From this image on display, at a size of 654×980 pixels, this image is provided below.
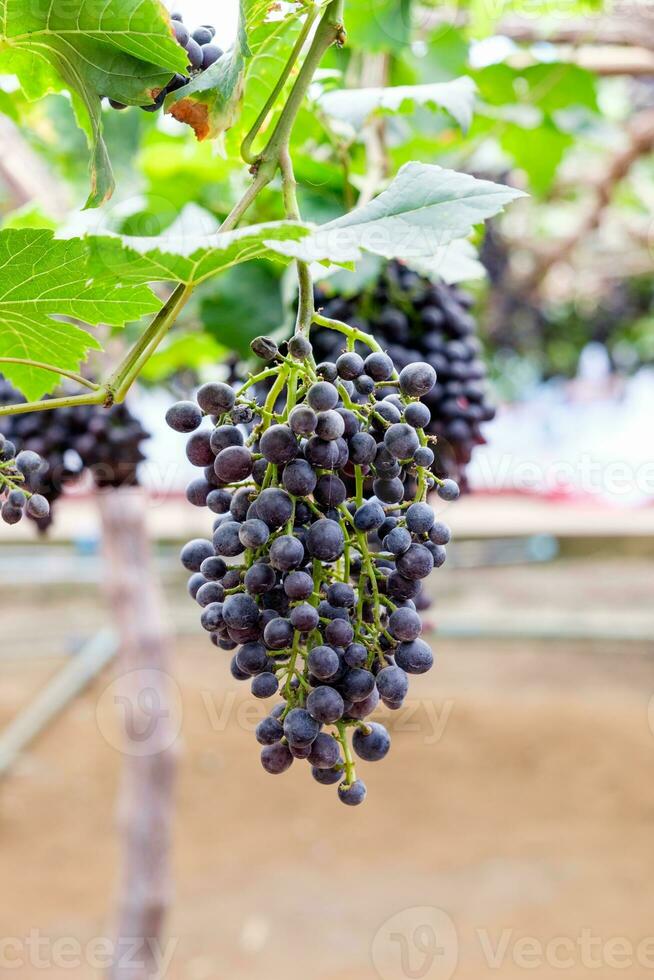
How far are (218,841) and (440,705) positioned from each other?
111 cm

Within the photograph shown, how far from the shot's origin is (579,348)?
531cm

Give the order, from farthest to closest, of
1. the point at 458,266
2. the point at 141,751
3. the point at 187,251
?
1. the point at 141,751
2. the point at 458,266
3. the point at 187,251

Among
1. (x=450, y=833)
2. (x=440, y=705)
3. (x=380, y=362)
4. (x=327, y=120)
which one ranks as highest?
(x=327, y=120)

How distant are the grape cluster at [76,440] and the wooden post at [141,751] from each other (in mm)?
783

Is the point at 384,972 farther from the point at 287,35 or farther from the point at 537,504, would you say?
the point at 537,504

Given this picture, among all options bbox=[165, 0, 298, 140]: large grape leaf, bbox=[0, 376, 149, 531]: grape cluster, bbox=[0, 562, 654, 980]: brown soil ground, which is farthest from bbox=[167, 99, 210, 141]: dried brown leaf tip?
bbox=[0, 562, 654, 980]: brown soil ground

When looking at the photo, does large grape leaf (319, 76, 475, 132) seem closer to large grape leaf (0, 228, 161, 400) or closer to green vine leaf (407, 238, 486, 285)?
green vine leaf (407, 238, 486, 285)

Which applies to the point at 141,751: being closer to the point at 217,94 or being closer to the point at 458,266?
the point at 458,266

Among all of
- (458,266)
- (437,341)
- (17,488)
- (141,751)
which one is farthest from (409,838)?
(17,488)

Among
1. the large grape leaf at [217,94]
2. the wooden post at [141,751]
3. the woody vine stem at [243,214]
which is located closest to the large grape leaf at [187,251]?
the woody vine stem at [243,214]

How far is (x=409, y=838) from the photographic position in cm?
360

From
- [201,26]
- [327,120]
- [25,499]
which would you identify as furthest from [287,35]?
[25,499]

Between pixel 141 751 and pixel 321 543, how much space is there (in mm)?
1838

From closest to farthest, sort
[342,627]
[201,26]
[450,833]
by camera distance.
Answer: [342,627], [201,26], [450,833]
